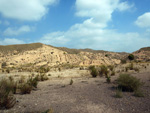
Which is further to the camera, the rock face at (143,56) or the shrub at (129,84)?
the rock face at (143,56)

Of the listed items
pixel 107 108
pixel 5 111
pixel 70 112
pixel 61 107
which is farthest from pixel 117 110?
pixel 5 111

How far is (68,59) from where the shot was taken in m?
59.1

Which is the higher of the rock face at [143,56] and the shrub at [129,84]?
the rock face at [143,56]

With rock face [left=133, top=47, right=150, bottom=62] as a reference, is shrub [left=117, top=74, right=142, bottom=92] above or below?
below

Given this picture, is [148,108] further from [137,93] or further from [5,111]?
[5,111]

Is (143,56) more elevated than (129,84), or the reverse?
(143,56)

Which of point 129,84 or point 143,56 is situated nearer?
point 129,84

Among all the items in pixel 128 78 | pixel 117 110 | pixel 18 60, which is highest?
pixel 18 60

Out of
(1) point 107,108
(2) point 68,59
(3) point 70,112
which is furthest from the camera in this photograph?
(2) point 68,59

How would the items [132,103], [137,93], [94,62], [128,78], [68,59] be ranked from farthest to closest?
[68,59], [94,62], [128,78], [137,93], [132,103]

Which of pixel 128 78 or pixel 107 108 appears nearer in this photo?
pixel 107 108

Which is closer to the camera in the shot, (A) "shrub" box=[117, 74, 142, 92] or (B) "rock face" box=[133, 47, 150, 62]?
(A) "shrub" box=[117, 74, 142, 92]

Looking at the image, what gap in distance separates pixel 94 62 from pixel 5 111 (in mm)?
47266

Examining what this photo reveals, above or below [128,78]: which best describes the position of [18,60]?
above
